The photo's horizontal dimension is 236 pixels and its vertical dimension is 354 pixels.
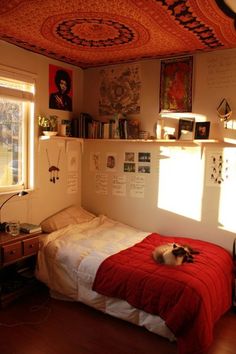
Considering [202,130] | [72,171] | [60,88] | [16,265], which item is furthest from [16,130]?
[202,130]

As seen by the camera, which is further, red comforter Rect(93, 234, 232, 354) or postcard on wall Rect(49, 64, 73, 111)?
postcard on wall Rect(49, 64, 73, 111)

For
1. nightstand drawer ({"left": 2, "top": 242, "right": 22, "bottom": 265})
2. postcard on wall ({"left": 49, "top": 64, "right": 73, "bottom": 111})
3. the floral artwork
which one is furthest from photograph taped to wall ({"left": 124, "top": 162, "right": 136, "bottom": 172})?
nightstand drawer ({"left": 2, "top": 242, "right": 22, "bottom": 265})

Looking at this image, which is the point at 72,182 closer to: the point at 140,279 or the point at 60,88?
the point at 60,88

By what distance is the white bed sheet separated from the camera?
8.16ft

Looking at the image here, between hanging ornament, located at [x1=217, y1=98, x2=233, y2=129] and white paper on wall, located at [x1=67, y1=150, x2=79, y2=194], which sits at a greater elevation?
hanging ornament, located at [x1=217, y1=98, x2=233, y2=129]

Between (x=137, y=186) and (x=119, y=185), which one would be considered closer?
(x=137, y=186)

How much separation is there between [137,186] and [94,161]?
701mm

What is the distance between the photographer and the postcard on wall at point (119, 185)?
375 cm

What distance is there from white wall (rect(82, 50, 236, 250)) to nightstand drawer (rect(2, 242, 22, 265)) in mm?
1373

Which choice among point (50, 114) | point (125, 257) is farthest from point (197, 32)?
point (125, 257)

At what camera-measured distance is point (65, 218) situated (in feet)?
11.8

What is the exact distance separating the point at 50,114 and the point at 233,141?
2045mm

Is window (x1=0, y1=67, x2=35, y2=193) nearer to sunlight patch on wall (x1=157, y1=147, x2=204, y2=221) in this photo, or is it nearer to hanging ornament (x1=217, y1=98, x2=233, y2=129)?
sunlight patch on wall (x1=157, y1=147, x2=204, y2=221)

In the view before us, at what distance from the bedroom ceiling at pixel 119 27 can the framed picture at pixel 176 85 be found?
0.35 feet
